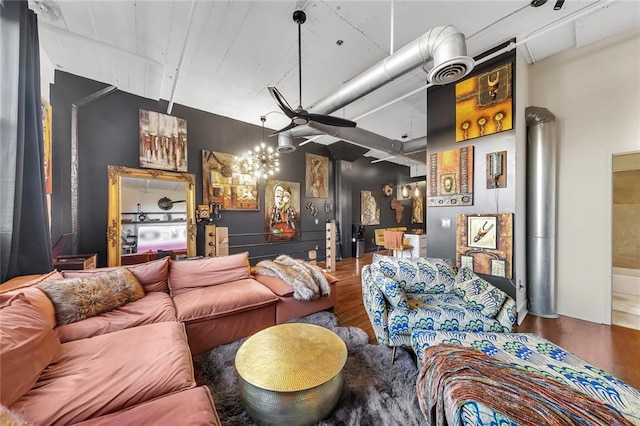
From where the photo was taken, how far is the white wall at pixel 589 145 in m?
2.62

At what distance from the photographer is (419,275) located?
2479mm

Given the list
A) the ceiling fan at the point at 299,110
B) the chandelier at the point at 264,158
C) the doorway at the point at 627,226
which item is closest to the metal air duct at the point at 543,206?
the doorway at the point at 627,226

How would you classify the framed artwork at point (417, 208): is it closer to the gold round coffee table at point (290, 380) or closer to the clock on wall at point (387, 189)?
the clock on wall at point (387, 189)

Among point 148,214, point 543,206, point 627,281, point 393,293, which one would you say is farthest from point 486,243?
point 148,214

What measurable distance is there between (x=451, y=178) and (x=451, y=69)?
1.64 m

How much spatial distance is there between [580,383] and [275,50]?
153 inches

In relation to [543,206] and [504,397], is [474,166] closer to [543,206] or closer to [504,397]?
[543,206]

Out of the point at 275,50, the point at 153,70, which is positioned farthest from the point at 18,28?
the point at 275,50

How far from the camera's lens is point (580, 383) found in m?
1.17

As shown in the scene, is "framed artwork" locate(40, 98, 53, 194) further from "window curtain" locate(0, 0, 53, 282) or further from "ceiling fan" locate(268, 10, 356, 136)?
"ceiling fan" locate(268, 10, 356, 136)

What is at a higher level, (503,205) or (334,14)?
(334,14)

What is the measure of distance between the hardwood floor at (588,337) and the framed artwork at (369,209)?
14.5 ft

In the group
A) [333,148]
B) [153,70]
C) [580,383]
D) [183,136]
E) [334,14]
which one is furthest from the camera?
[333,148]

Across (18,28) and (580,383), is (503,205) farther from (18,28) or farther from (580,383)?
(18,28)
